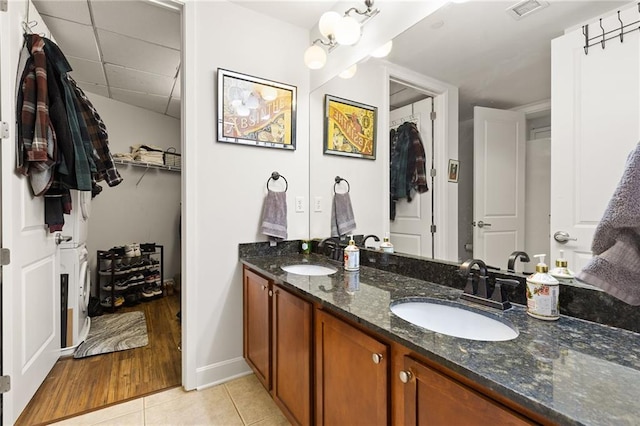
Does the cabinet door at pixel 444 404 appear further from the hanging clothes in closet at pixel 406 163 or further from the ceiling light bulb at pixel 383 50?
the ceiling light bulb at pixel 383 50

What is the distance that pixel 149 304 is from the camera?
3449mm

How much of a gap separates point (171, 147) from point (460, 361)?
179 inches

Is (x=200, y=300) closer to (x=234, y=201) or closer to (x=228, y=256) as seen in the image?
(x=228, y=256)

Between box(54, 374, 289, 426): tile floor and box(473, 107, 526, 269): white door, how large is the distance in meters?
1.40

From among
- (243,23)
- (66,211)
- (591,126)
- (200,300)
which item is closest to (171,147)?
(66,211)

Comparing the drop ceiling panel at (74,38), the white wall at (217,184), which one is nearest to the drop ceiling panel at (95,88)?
the drop ceiling panel at (74,38)

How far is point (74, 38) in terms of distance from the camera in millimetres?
2346

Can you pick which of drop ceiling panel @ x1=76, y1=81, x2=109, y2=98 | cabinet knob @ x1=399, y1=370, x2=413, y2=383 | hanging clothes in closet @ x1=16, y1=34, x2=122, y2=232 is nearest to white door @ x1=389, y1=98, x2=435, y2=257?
cabinet knob @ x1=399, y1=370, x2=413, y2=383

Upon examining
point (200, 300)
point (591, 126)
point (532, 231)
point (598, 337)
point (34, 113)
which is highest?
point (34, 113)

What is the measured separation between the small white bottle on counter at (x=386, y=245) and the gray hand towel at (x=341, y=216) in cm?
30

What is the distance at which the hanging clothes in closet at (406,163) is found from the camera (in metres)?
1.52

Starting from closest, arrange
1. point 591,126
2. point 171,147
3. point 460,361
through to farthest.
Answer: point 460,361 < point 591,126 < point 171,147

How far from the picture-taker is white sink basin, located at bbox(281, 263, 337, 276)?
1747 mm

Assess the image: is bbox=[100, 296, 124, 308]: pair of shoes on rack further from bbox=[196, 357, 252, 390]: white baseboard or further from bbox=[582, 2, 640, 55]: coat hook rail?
bbox=[582, 2, 640, 55]: coat hook rail
